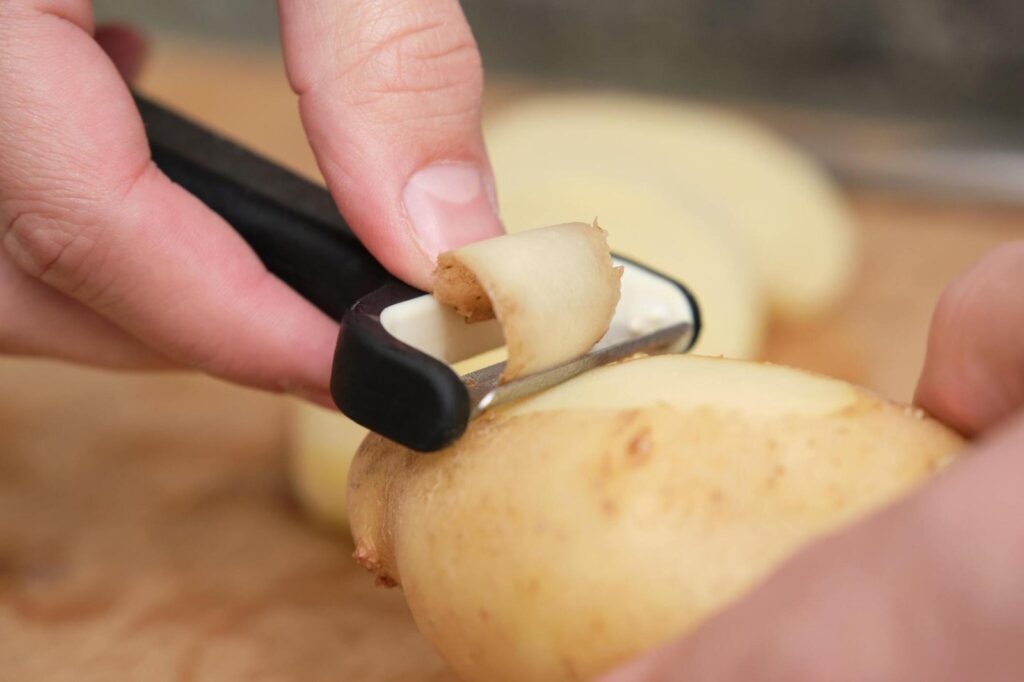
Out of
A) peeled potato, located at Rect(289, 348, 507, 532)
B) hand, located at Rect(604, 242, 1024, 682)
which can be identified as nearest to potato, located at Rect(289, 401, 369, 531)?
peeled potato, located at Rect(289, 348, 507, 532)

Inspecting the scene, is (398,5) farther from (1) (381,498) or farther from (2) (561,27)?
(2) (561,27)

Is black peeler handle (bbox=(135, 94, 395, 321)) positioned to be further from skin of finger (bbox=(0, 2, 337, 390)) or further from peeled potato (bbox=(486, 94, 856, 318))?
peeled potato (bbox=(486, 94, 856, 318))

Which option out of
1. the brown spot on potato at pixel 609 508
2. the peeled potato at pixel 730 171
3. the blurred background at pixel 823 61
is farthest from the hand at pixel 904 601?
the blurred background at pixel 823 61

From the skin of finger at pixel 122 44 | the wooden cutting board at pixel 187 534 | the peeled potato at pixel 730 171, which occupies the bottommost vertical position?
the wooden cutting board at pixel 187 534

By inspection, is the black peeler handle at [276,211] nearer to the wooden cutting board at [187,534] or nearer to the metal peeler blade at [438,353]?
the metal peeler blade at [438,353]

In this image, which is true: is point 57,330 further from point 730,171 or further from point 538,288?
point 730,171

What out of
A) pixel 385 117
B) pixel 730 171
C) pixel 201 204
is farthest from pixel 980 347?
pixel 730 171
